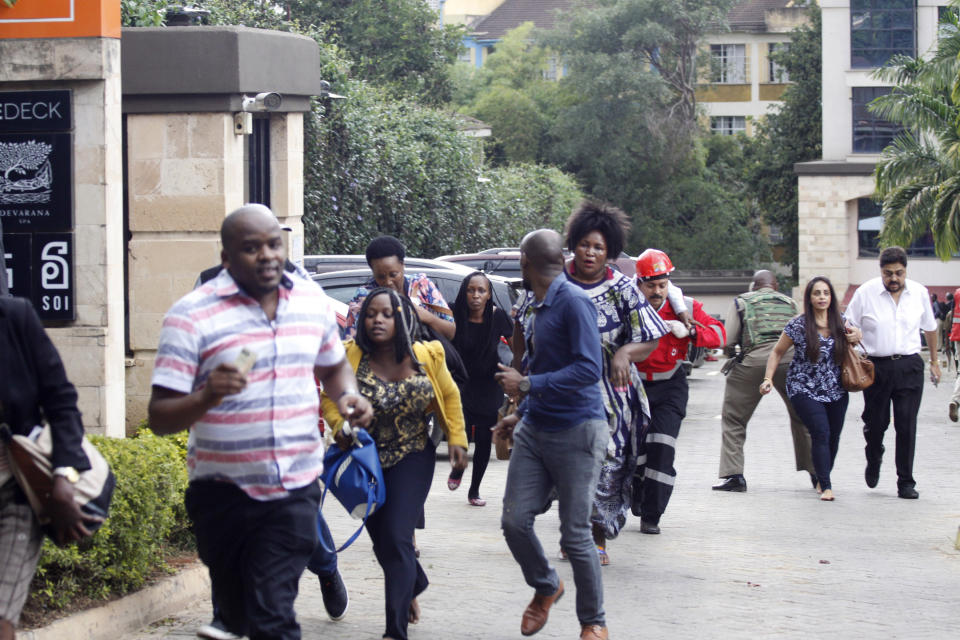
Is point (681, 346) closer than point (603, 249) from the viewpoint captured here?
No

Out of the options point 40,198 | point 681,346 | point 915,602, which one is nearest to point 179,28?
point 40,198

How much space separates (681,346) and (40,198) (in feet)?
13.2

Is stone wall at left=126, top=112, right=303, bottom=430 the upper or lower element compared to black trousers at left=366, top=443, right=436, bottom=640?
upper

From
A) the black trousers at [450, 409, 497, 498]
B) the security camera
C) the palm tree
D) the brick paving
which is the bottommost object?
the brick paving

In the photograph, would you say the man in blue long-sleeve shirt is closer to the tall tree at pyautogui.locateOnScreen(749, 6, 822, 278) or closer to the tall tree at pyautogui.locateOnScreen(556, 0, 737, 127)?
the tall tree at pyautogui.locateOnScreen(749, 6, 822, 278)

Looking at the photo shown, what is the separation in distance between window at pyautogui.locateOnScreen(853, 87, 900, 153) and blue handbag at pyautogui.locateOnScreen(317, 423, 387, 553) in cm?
4547

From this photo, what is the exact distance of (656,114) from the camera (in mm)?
57125

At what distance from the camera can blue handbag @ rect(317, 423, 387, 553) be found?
237 inches

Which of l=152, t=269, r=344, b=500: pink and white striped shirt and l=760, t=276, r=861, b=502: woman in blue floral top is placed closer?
l=152, t=269, r=344, b=500: pink and white striped shirt

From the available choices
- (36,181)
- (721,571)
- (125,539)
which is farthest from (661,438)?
(36,181)

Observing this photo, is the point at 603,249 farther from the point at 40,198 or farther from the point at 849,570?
the point at 40,198

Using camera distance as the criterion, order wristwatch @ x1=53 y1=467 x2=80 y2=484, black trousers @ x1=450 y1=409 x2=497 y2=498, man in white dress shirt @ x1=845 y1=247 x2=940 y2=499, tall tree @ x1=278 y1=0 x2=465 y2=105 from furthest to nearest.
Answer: tall tree @ x1=278 y1=0 x2=465 y2=105
man in white dress shirt @ x1=845 y1=247 x2=940 y2=499
black trousers @ x1=450 y1=409 x2=497 y2=498
wristwatch @ x1=53 y1=467 x2=80 y2=484

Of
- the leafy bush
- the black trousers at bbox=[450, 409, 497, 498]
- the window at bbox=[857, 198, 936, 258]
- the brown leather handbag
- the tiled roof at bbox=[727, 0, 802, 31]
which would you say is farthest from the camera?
the tiled roof at bbox=[727, 0, 802, 31]

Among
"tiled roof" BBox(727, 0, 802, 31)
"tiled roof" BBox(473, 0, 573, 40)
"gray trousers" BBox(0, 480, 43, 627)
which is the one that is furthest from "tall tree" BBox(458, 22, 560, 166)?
"gray trousers" BBox(0, 480, 43, 627)
